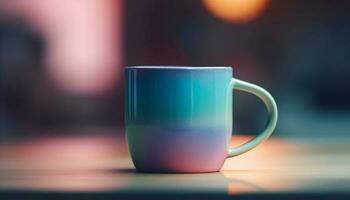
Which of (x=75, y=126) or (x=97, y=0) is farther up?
(x=97, y=0)

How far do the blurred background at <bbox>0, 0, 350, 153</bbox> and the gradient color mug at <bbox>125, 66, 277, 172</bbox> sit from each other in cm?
82

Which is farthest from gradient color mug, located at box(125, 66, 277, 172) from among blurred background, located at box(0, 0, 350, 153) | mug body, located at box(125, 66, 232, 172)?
blurred background, located at box(0, 0, 350, 153)

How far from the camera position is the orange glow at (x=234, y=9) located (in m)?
1.62

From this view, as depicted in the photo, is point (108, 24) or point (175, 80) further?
point (108, 24)

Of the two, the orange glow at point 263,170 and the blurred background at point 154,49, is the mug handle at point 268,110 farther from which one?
the blurred background at point 154,49

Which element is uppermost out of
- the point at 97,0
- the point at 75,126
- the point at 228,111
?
the point at 97,0

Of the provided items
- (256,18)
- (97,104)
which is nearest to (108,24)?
(97,104)

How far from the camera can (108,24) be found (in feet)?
5.28

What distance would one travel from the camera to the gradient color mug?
0.76 metres

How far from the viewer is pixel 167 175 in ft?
2.48

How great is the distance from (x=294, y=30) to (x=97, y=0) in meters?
0.38

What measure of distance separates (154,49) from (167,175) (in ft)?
2.88

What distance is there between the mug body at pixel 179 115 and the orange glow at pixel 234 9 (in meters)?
0.85

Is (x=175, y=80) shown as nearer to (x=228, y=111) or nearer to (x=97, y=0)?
(x=228, y=111)
